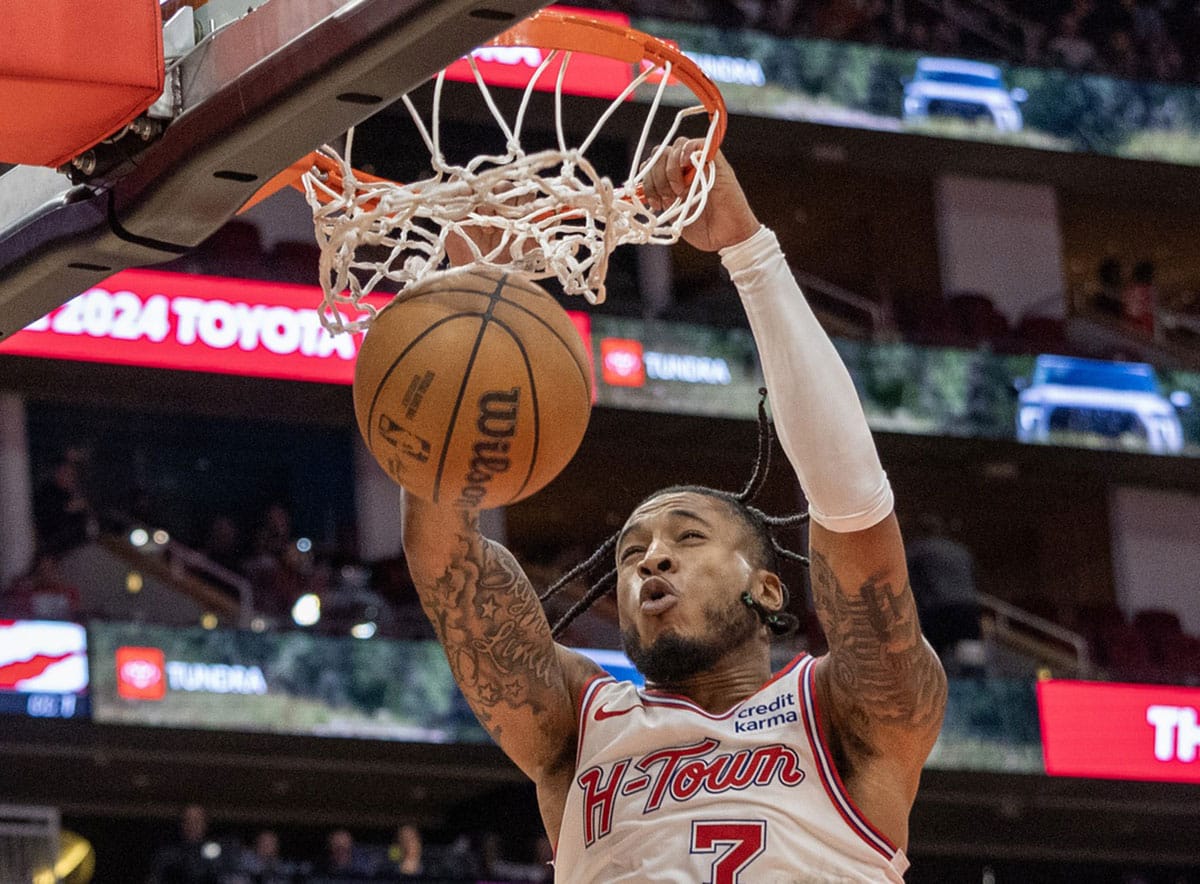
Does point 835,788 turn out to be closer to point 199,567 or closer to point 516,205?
point 516,205

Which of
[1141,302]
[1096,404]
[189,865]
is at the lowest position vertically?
[189,865]

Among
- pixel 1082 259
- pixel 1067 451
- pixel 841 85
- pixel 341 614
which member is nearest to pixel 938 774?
pixel 1067 451

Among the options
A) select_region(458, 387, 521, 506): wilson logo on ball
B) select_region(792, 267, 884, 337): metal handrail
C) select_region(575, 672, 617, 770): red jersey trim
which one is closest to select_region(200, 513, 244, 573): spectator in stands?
select_region(792, 267, 884, 337): metal handrail

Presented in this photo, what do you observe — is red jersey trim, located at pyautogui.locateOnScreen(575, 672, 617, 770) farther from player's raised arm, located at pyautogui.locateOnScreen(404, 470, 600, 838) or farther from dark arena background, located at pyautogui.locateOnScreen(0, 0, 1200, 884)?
dark arena background, located at pyautogui.locateOnScreen(0, 0, 1200, 884)

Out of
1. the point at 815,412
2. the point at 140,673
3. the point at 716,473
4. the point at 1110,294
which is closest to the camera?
the point at 815,412

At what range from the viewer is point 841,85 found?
15.0 meters

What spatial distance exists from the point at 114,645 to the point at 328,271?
8652mm

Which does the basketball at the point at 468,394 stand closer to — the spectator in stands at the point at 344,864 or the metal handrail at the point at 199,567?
the spectator in stands at the point at 344,864

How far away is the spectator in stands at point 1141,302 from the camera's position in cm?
1557

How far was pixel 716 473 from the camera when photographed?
1625 cm

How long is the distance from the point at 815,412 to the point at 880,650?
17.0 inches

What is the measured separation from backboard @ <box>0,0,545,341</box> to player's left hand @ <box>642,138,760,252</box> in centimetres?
67

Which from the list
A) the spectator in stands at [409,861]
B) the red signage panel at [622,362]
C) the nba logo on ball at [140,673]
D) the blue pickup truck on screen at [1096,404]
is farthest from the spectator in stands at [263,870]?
the blue pickup truck on screen at [1096,404]

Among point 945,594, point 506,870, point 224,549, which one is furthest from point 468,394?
point 224,549
